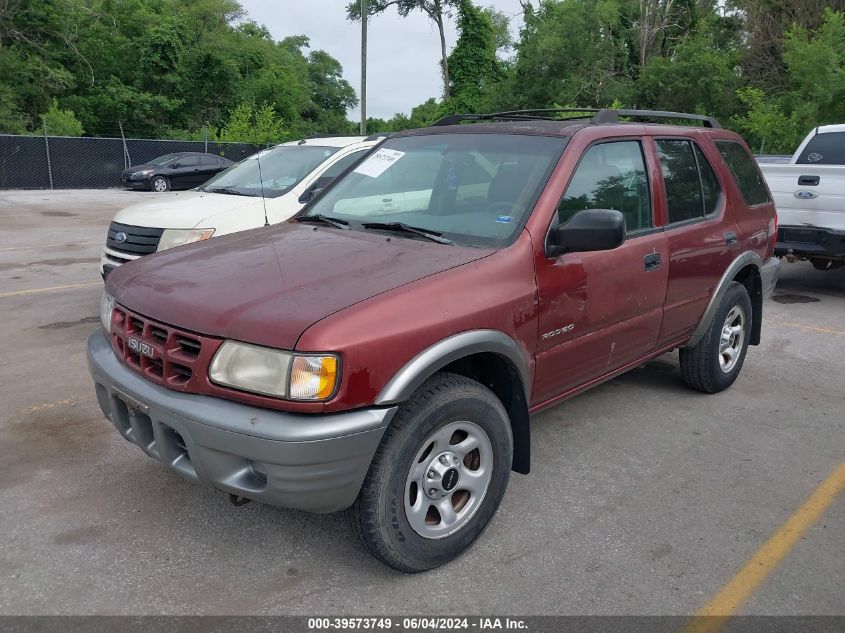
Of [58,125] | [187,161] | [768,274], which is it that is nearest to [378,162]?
[768,274]

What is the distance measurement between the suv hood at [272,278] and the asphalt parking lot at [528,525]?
103cm

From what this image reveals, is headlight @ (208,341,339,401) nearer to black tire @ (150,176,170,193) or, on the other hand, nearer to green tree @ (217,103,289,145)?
black tire @ (150,176,170,193)

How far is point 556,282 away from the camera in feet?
10.9

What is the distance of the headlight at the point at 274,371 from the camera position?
247cm

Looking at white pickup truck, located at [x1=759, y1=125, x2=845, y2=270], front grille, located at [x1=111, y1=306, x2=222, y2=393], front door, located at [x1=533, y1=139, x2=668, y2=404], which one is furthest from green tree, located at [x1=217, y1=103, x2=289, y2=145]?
front grille, located at [x1=111, y1=306, x2=222, y2=393]

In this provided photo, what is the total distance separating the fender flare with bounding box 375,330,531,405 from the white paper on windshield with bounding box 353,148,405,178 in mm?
1484

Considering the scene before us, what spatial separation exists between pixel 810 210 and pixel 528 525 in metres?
6.22

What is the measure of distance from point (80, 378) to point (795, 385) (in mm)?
5172

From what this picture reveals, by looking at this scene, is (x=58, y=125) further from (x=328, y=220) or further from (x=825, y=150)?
(x=328, y=220)

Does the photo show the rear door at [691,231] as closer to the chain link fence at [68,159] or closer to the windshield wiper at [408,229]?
the windshield wiper at [408,229]

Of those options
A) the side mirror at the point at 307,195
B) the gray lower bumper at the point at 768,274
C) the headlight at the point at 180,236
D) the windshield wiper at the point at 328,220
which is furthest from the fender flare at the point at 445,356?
the side mirror at the point at 307,195

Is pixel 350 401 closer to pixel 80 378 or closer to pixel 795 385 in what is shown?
pixel 80 378

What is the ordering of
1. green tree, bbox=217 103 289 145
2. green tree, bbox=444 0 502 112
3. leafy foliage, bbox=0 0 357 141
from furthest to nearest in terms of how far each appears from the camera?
green tree, bbox=444 0 502 112 → leafy foliage, bbox=0 0 357 141 → green tree, bbox=217 103 289 145

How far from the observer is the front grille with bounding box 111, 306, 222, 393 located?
2.63m
